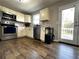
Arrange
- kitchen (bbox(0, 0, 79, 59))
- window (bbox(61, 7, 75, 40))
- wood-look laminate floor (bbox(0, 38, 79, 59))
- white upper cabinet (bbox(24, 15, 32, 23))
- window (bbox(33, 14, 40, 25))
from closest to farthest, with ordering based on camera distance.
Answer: wood-look laminate floor (bbox(0, 38, 79, 59)) → kitchen (bbox(0, 0, 79, 59)) → window (bbox(61, 7, 75, 40)) → window (bbox(33, 14, 40, 25)) → white upper cabinet (bbox(24, 15, 32, 23))

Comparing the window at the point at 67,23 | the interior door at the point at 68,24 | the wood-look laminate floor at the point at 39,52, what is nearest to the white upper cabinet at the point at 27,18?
the interior door at the point at 68,24

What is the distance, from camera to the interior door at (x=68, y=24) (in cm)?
284

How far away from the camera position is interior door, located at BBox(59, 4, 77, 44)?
2842mm

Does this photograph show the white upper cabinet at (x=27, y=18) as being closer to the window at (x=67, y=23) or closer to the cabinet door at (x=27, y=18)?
the cabinet door at (x=27, y=18)

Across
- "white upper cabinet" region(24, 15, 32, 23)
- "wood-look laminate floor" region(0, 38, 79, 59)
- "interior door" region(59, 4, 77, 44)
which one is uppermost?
"white upper cabinet" region(24, 15, 32, 23)

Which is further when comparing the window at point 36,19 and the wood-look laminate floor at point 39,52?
the window at point 36,19

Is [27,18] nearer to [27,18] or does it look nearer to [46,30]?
[27,18]

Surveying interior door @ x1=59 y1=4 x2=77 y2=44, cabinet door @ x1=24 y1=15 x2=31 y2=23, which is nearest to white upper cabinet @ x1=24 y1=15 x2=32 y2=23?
cabinet door @ x1=24 y1=15 x2=31 y2=23

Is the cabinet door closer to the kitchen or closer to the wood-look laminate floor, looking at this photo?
the kitchen

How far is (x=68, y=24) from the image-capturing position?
3.12m

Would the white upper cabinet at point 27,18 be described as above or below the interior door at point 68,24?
above

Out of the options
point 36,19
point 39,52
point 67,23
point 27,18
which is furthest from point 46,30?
point 27,18

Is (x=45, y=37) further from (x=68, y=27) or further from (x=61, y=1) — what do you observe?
(x=61, y=1)

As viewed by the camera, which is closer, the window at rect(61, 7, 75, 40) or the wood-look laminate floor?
the wood-look laminate floor
